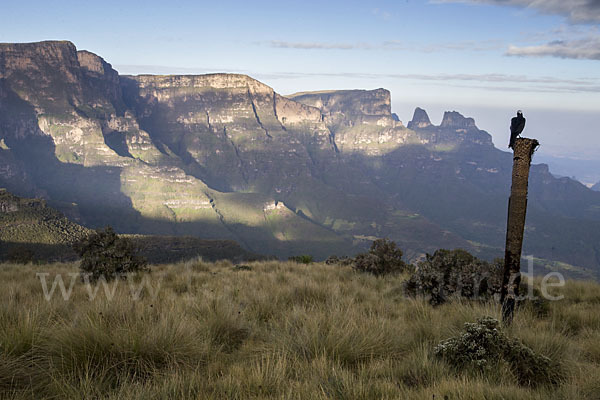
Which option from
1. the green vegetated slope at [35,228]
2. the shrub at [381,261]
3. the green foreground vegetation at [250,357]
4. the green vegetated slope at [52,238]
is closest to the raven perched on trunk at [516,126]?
the green foreground vegetation at [250,357]

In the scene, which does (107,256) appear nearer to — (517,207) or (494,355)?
(494,355)

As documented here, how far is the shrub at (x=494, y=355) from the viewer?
371 centimetres

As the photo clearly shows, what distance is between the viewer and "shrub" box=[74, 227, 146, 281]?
10055 mm

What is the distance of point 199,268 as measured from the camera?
13.4 meters

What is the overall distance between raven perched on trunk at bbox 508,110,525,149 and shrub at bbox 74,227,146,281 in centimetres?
970

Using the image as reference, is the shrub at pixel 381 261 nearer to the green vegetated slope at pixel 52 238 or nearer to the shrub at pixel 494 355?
the shrub at pixel 494 355

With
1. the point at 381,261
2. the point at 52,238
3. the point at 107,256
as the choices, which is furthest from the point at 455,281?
the point at 52,238

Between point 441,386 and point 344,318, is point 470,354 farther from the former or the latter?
point 344,318

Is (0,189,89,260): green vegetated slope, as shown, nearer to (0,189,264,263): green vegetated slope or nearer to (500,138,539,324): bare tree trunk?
(0,189,264,263): green vegetated slope

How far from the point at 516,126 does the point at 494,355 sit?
3079 millimetres

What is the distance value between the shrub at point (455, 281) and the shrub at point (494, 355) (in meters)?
3.30

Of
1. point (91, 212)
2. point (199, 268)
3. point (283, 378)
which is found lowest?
point (91, 212)

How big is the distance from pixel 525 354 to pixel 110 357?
4.37 meters

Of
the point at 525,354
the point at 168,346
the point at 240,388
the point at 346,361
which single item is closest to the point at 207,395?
the point at 240,388
